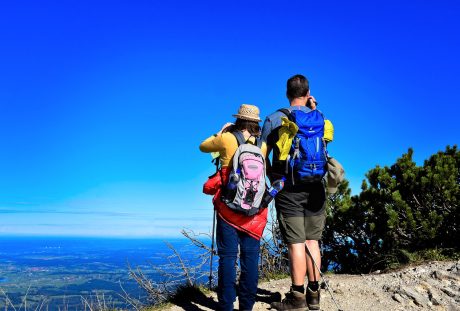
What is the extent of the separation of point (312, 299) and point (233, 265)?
1069 mm

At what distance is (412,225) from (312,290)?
4.42 m

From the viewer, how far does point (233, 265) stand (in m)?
3.58

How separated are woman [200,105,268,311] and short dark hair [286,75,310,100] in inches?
19.6

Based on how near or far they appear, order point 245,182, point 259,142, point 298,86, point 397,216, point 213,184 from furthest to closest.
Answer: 1. point 397,216
2. point 298,86
3. point 259,142
4. point 213,184
5. point 245,182

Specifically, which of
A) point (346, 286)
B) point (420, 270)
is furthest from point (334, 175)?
point (420, 270)

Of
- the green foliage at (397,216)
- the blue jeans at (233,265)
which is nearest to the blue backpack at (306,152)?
the blue jeans at (233,265)

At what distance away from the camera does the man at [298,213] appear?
12.5 feet

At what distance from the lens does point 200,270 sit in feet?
20.6

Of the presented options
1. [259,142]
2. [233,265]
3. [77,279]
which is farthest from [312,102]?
[77,279]

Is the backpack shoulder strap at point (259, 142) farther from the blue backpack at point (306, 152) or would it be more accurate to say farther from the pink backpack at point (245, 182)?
the blue backpack at point (306, 152)

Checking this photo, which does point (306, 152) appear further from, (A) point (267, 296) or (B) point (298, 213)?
(A) point (267, 296)

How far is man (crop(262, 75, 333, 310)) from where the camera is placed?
381 cm

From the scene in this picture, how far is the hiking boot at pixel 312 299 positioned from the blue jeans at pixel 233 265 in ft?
2.27

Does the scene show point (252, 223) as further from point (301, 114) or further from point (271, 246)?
point (271, 246)
